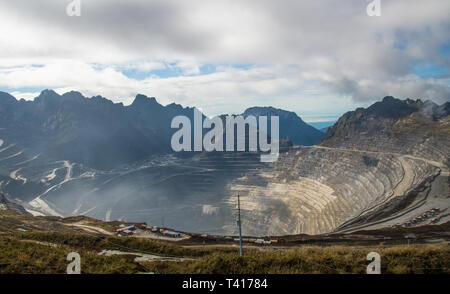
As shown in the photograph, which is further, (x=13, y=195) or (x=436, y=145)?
(x=13, y=195)

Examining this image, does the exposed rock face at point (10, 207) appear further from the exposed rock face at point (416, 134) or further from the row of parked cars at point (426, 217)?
the exposed rock face at point (416, 134)

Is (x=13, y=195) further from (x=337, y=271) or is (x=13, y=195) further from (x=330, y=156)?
(x=337, y=271)

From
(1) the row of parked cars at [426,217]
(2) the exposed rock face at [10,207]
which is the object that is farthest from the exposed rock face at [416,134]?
(2) the exposed rock face at [10,207]

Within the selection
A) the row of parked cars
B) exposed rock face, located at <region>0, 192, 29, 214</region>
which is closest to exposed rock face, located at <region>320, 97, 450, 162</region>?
the row of parked cars

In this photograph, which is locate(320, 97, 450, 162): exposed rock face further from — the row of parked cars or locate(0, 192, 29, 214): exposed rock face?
locate(0, 192, 29, 214): exposed rock face

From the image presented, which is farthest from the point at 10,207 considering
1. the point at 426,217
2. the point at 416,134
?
the point at 416,134

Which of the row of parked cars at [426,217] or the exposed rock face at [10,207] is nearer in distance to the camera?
the row of parked cars at [426,217]

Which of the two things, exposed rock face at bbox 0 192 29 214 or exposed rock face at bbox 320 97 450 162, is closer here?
exposed rock face at bbox 0 192 29 214

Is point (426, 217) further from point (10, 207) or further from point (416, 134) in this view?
point (10, 207)

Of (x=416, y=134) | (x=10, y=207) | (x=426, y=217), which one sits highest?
(x=416, y=134)

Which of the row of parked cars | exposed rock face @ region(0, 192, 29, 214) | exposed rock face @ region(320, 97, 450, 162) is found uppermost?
exposed rock face @ region(320, 97, 450, 162)
